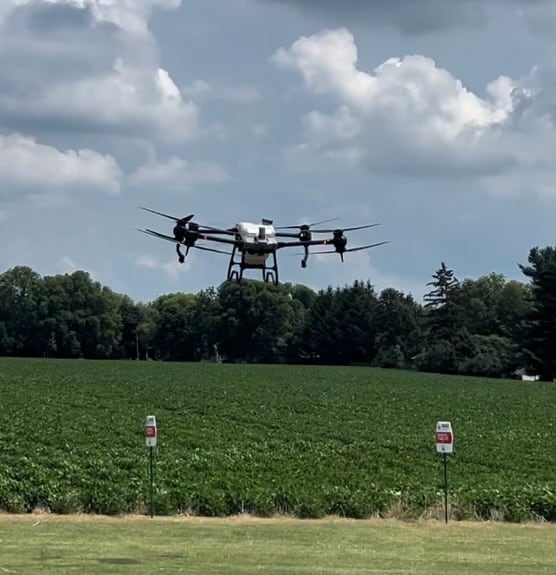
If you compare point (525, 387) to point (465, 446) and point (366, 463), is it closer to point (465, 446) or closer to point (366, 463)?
point (465, 446)

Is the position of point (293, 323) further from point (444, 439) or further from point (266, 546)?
point (444, 439)

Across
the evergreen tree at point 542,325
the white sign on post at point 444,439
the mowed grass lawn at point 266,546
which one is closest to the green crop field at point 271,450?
the mowed grass lawn at point 266,546

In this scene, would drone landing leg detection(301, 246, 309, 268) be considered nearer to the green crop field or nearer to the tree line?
the tree line

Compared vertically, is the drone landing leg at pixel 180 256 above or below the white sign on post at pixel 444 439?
above

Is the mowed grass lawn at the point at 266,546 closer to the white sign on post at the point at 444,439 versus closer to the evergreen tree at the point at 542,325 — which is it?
the white sign on post at the point at 444,439

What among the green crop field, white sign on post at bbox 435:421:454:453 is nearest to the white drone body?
white sign on post at bbox 435:421:454:453
